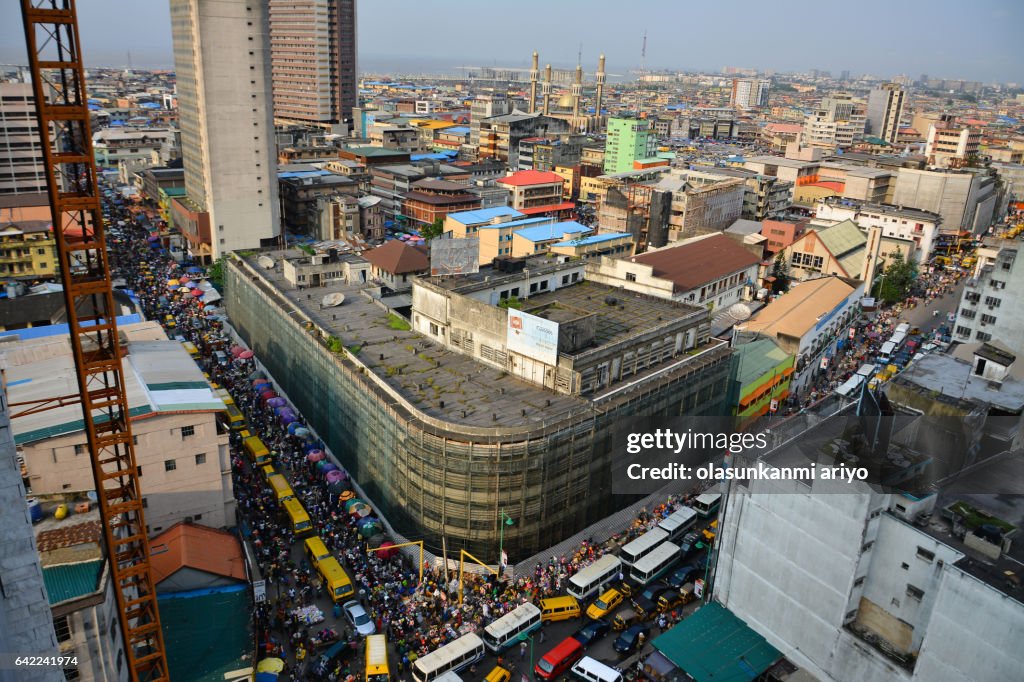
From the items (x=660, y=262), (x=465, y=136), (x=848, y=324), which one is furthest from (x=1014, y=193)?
(x=465, y=136)

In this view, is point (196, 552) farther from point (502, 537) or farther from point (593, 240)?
point (593, 240)

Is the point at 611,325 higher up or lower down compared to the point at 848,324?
higher up

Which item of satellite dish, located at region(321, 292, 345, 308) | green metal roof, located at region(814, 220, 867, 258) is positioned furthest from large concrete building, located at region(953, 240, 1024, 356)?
satellite dish, located at region(321, 292, 345, 308)

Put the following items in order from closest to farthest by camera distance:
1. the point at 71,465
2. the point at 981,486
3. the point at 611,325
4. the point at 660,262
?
the point at 981,486 → the point at 71,465 → the point at 611,325 → the point at 660,262

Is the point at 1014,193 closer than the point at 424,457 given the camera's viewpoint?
No

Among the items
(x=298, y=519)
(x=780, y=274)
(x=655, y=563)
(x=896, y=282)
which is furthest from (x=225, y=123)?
(x=896, y=282)

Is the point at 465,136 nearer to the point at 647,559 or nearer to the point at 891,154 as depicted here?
the point at 891,154

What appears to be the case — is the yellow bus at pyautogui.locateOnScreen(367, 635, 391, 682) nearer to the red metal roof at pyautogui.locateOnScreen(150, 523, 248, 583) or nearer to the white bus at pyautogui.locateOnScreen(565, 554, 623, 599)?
the red metal roof at pyautogui.locateOnScreen(150, 523, 248, 583)

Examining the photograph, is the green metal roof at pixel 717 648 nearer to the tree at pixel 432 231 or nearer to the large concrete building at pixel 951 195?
the tree at pixel 432 231
